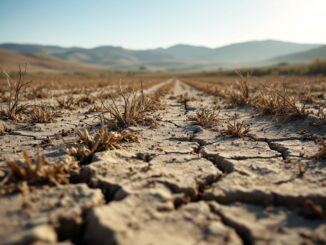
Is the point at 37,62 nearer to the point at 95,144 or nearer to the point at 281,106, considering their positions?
the point at 281,106

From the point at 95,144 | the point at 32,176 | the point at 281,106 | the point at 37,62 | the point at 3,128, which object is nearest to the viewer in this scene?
the point at 32,176

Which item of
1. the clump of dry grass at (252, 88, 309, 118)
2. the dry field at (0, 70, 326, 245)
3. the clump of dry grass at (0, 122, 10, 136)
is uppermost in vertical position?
the clump of dry grass at (252, 88, 309, 118)

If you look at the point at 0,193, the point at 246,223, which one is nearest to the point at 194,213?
the point at 246,223

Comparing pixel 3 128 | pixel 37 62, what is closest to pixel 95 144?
pixel 3 128

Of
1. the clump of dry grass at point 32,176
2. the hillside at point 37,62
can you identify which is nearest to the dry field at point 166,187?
the clump of dry grass at point 32,176

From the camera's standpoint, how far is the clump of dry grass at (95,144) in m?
2.70

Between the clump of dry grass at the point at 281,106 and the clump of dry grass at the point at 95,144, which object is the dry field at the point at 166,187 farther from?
the clump of dry grass at the point at 281,106

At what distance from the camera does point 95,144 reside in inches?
110

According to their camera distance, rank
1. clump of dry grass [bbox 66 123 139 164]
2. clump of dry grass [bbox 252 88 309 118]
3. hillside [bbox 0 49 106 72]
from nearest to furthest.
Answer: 1. clump of dry grass [bbox 66 123 139 164]
2. clump of dry grass [bbox 252 88 309 118]
3. hillside [bbox 0 49 106 72]

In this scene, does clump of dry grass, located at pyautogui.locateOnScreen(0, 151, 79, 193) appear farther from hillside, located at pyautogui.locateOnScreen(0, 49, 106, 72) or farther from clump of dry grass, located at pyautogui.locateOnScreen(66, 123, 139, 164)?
hillside, located at pyautogui.locateOnScreen(0, 49, 106, 72)

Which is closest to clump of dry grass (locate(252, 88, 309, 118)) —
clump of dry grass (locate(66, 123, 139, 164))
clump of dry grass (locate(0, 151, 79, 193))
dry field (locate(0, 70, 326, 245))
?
dry field (locate(0, 70, 326, 245))

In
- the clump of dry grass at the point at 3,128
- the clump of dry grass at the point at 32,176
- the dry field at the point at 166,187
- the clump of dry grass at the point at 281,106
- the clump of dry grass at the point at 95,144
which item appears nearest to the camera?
the dry field at the point at 166,187

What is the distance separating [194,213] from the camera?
1826 mm

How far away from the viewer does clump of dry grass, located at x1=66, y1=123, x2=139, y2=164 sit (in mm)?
2703
